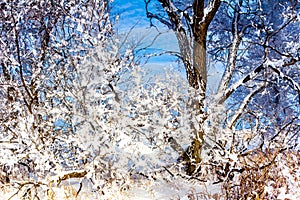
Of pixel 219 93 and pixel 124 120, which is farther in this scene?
pixel 219 93

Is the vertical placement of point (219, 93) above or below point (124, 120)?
above

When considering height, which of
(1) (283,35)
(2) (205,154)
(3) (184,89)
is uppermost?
(1) (283,35)

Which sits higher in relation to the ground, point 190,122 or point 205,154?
point 190,122

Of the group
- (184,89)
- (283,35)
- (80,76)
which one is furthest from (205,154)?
(283,35)

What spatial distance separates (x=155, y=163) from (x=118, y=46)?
2.58 meters

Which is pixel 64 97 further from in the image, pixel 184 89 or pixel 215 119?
pixel 215 119

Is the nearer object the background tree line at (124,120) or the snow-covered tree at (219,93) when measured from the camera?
the background tree line at (124,120)

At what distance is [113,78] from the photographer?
6.84 m

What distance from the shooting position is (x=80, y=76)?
677cm

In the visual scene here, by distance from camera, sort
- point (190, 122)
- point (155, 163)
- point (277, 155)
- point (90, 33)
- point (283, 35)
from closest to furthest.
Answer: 1. point (277, 155)
2. point (155, 163)
3. point (190, 122)
4. point (90, 33)
5. point (283, 35)

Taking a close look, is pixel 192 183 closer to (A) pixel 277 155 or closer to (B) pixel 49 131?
(A) pixel 277 155

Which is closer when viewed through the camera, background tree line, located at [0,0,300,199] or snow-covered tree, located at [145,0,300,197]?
background tree line, located at [0,0,300,199]

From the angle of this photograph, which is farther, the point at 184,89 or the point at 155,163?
the point at 184,89

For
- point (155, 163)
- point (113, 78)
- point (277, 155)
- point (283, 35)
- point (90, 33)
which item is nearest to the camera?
point (277, 155)
